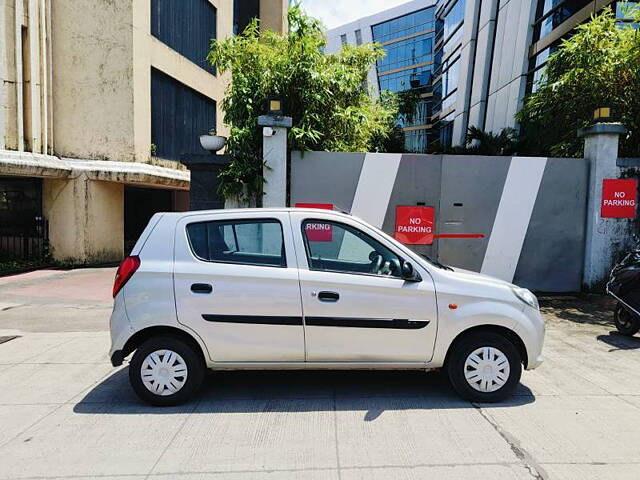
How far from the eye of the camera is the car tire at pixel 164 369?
13.5 ft

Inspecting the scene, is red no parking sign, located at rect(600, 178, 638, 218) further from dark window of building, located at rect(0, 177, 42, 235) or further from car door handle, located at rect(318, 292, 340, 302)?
dark window of building, located at rect(0, 177, 42, 235)

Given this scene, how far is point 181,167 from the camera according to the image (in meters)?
17.2

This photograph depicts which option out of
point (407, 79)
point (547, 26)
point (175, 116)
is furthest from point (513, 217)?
point (407, 79)

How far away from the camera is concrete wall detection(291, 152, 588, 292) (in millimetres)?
8234

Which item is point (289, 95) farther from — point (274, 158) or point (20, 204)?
point (20, 204)

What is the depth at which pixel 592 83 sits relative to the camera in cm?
865

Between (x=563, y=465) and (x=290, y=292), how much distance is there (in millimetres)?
2368

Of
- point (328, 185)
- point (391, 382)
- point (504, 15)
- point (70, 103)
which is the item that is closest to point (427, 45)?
point (504, 15)

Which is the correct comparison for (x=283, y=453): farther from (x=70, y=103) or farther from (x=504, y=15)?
(x=504, y=15)

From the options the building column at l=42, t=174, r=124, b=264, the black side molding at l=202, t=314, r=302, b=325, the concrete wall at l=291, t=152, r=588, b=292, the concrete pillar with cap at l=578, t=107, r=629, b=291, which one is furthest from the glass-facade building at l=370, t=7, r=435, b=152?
the black side molding at l=202, t=314, r=302, b=325

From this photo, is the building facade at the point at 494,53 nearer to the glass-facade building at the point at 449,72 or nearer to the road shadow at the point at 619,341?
the glass-facade building at the point at 449,72

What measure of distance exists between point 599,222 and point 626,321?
255 cm

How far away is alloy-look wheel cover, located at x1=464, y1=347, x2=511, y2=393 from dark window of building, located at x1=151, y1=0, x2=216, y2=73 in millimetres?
14346

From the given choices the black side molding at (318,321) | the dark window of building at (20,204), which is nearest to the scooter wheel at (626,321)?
the black side molding at (318,321)
